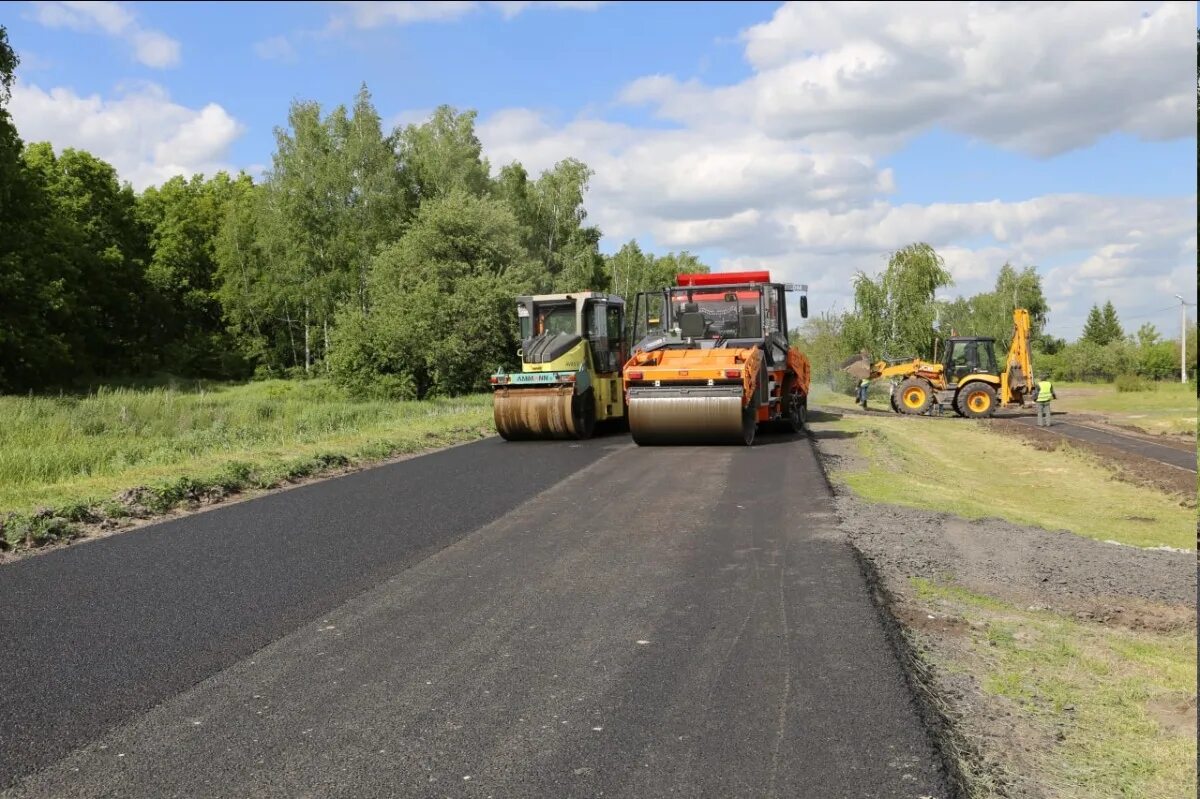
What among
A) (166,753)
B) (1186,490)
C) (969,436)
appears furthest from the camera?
(969,436)

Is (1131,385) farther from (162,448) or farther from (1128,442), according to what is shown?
(162,448)

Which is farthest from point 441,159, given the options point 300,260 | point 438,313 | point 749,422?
point 749,422

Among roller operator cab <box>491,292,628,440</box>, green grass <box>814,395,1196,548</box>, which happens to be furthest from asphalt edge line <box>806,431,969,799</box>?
roller operator cab <box>491,292,628,440</box>

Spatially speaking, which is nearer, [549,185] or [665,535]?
[665,535]

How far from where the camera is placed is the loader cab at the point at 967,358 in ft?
93.6

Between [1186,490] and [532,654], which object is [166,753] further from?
[1186,490]

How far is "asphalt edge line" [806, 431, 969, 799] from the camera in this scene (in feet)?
12.1

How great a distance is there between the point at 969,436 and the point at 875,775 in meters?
20.7

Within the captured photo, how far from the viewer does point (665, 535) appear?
8.41 meters

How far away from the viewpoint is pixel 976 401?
1104 inches

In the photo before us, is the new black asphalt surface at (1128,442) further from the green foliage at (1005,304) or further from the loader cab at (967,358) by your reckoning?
the green foliage at (1005,304)

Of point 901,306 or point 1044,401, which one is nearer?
point 1044,401

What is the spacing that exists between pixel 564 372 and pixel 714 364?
3.21 m

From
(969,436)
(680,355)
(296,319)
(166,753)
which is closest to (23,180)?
(296,319)
